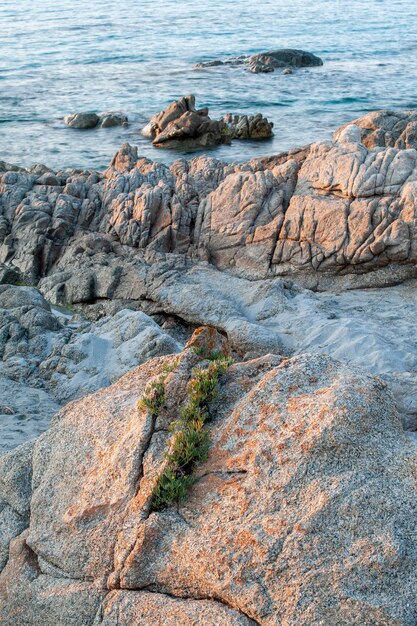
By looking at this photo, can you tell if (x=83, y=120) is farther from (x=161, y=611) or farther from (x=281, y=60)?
(x=161, y=611)

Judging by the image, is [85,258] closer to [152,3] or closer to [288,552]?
[288,552]

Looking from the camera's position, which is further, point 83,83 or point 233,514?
point 83,83

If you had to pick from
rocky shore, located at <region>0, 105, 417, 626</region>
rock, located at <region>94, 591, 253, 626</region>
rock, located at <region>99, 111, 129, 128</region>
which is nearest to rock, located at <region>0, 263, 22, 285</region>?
rocky shore, located at <region>0, 105, 417, 626</region>

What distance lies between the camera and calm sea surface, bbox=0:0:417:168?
30.2 m

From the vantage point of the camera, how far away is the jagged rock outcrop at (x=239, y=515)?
4.80 m

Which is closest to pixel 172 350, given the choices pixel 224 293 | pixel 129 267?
pixel 224 293

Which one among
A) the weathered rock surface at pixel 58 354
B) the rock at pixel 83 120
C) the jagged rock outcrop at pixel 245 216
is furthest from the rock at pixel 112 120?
the weathered rock surface at pixel 58 354

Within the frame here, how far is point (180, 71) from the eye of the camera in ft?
141

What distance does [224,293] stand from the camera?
1404 cm

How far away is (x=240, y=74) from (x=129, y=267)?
1146 inches

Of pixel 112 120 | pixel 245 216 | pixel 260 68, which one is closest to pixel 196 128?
pixel 112 120

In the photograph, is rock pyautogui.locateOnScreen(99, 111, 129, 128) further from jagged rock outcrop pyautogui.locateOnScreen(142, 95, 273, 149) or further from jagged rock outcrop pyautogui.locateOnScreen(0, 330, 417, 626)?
jagged rock outcrop pyautogui.locateOnScreen(0, 330, 417, 626)

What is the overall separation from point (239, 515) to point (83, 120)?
28400mm

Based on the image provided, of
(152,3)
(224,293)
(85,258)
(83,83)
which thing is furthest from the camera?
(152,3)
